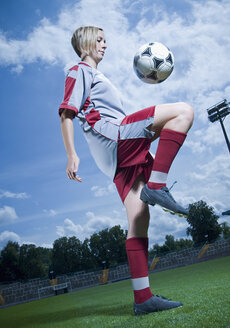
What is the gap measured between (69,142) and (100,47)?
100 centimetres

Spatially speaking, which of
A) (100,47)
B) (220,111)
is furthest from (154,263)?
(100,47)

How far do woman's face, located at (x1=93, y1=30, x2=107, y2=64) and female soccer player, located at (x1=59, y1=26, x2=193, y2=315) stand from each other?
6.3 inches

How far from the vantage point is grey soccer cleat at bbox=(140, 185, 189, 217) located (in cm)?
196

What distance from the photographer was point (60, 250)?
49.2m

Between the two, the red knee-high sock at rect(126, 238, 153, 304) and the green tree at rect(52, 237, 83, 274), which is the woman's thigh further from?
the green tree at rect(52, 237, 83, 274)

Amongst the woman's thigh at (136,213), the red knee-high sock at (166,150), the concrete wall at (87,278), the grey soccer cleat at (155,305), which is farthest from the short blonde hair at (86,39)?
the concrete wall at (87,278)

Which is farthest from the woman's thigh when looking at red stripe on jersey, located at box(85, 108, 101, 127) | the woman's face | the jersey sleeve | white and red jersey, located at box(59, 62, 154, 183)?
the woman's face

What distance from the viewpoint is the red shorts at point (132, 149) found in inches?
86.7

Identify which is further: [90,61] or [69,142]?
[90,61]

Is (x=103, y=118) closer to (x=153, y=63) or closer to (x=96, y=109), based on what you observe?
(x=96, y=109)

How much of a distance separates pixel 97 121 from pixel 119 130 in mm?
227

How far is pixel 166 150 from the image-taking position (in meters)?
2.21

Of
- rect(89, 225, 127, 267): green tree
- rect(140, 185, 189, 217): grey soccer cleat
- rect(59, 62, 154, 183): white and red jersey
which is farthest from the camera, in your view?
rect(89, 225, 127, 267): green tree

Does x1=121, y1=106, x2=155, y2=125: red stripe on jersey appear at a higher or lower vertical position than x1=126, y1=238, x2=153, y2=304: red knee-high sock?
higher
